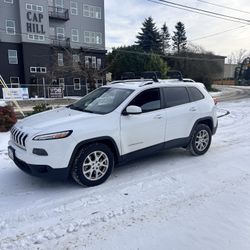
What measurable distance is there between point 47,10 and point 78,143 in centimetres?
3076

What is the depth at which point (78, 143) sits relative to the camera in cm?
419

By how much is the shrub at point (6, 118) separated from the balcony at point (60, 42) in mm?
24650

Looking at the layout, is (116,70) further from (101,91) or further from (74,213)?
(74,213)

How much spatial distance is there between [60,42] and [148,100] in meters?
30.1

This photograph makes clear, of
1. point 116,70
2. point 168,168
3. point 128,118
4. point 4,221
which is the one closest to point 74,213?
point 4,221

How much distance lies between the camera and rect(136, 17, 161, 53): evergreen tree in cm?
4528

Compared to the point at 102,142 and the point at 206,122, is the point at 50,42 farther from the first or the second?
the point at 102,142

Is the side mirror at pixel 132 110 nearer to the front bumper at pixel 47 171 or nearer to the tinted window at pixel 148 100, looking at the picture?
the tinted window at pixel 148 100

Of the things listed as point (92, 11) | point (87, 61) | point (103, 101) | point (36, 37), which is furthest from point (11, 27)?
point (103, 101)

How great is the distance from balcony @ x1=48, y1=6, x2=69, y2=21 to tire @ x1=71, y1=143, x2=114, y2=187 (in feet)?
102

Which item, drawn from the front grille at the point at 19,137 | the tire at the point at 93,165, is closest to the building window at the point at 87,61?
the front grille at the point at 19,137

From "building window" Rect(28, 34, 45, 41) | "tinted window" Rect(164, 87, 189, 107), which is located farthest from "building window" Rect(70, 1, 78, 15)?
"tinted window" Rect(164, 87, 189, 107)

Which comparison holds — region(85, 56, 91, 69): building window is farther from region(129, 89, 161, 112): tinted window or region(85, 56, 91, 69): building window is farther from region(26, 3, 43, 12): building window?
region(129, 89, 161, 112): tinted window

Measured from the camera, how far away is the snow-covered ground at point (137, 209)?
3002 mm
